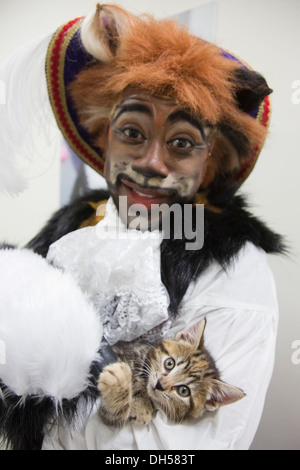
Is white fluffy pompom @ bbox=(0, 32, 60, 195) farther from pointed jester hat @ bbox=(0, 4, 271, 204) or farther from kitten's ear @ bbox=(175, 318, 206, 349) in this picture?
kitten's ear @ bbox=(175, 318, 206, 349)

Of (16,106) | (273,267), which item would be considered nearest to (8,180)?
(16,106)

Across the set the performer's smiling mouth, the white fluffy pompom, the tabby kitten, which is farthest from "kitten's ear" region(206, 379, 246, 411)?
the white fluffy pompom

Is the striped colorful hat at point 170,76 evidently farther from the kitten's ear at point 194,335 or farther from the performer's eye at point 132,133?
the kitten's ear at point 194,335

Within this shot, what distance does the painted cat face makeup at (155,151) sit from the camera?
0.74 meters

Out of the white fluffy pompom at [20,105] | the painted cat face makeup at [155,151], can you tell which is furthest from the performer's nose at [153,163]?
the white fluffy pompom at [20,105]

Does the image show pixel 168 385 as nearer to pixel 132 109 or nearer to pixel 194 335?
pixel 194 335

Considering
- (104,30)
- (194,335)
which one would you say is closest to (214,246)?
(194,335)

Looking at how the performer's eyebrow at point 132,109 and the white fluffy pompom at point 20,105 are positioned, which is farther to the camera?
the white fluffy pompom at point 20,105

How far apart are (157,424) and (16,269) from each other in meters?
0.34

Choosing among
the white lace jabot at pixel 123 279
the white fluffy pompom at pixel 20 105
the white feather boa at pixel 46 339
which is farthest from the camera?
the white fluffy pompom at pixel 20 105

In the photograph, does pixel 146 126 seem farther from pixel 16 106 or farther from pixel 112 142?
pixel 16 106

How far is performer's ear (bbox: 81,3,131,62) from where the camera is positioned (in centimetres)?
75

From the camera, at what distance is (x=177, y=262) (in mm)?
721

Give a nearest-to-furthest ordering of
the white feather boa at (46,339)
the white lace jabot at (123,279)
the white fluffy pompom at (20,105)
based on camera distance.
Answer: the white feather boa at (46,339) < the white lace jabot at (123,279) < the white fluffy pompom at (20,105)
